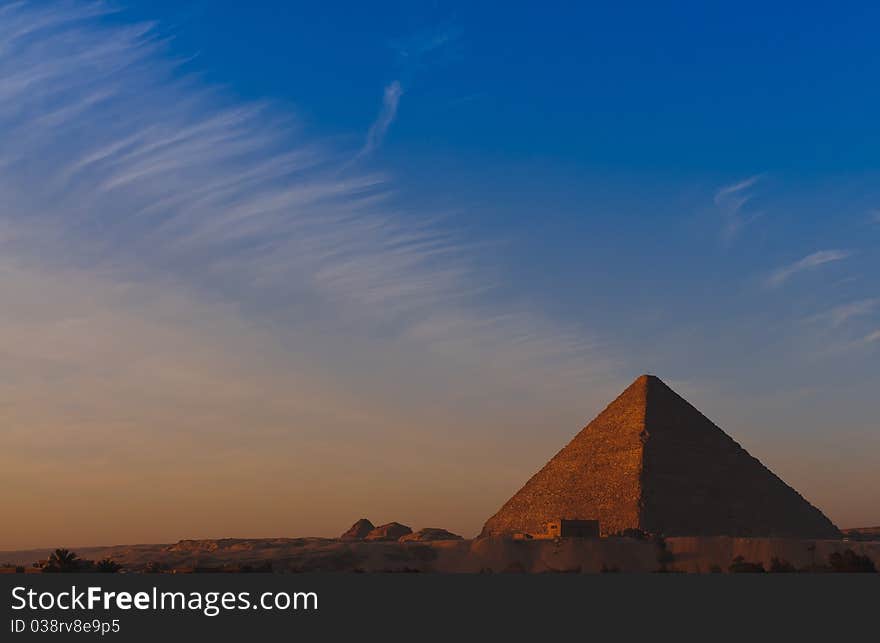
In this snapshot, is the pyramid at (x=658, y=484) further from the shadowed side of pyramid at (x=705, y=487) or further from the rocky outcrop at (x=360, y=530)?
the rocky outcrop at (x=360, y=530)

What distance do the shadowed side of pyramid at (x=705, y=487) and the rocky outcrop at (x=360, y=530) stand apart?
42.8 metres

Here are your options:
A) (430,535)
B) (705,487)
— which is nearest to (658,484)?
Answer: (705,487)

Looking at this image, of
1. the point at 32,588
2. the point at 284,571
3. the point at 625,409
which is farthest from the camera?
the point at 625,409

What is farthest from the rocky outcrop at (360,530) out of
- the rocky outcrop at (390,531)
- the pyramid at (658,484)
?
the pyramid at (658,484)

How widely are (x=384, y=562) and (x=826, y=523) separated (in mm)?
47174

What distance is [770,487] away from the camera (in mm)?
105062

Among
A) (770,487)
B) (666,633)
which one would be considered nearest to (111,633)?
(666,633)

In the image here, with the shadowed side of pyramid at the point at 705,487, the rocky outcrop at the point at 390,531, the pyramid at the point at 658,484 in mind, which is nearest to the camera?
the shadowed side of pyramid at the point at 705,487

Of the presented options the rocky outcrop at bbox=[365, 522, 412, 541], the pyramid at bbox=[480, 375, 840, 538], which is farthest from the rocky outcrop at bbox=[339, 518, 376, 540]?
the pyramid at bbox=[480, 375, 840, 538]

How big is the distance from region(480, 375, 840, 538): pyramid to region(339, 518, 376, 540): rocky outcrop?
1118 inches

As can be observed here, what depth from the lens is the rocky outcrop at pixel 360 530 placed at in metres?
135

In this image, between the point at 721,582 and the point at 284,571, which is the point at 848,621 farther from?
the point at 284,571

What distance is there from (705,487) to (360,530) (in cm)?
5004

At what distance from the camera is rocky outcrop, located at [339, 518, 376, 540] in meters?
135
